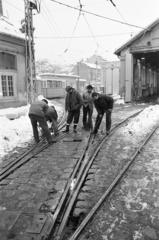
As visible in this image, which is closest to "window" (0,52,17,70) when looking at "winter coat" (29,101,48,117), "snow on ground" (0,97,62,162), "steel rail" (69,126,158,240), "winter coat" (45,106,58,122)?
"snow on ground" (0,97,62,162)

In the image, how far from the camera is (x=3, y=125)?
885cm

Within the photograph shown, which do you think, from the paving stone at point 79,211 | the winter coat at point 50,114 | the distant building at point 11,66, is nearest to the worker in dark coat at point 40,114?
the winter coat at point 50,114

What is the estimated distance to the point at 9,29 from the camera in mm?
14602

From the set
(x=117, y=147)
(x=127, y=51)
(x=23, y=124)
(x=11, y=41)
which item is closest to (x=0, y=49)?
(x=11, y=41)

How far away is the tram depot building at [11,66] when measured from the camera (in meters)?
14.2

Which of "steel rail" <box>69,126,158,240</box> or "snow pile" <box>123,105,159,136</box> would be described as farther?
"snow pile" <box>123,105,159,136</box>

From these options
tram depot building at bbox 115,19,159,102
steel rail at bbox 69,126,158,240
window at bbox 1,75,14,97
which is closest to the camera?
steel rail at bbox 69,126,158,240

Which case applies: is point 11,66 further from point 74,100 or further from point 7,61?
point 74,100

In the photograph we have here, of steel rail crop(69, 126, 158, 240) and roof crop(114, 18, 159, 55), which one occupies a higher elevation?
roof crop(114, 18, 159, 55)

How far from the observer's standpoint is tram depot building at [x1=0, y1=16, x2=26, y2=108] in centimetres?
1422

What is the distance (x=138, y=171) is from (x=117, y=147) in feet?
6.13

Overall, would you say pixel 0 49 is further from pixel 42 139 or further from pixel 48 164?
pixel 48 164

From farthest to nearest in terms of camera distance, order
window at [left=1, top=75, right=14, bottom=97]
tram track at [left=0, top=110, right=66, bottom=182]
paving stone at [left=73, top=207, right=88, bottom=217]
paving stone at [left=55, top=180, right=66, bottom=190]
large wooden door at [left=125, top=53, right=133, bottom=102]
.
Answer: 1. large wooden door at [left=125, top=53, right=133, bottom=102]
2. window at [left=1, top=75, right=14, bottom=97]
3. tram track at [left=0, top=110, right=66, bottom=182]
4. paving stone at [left=55, top=180, right=66, bottom=190]
5. paving stone at [left=73, top=207, right=88, bottom=217]

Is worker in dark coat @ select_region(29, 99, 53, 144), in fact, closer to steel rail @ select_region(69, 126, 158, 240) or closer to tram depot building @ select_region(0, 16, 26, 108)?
steel rail @ select_region(69, 126, 158, 240)
